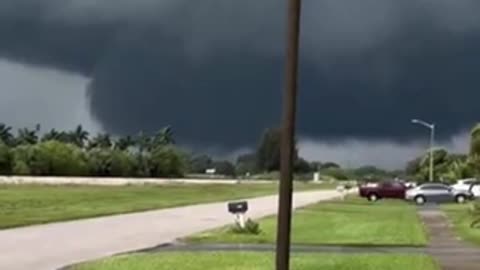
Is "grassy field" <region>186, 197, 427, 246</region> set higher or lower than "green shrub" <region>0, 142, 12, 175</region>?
lower

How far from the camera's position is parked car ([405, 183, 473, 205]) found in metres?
74.1

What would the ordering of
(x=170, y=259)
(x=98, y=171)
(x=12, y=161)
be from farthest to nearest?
(x=98, y=171) → (x=12, y=161) → (x=170, y=259)

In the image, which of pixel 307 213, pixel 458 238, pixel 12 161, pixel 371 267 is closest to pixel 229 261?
pixel 371 267

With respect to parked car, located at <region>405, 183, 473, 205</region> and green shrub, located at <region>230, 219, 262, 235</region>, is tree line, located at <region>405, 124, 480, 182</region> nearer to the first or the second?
parked car, located at <region>405, 183, 473, 205</region>

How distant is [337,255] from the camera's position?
923 inches

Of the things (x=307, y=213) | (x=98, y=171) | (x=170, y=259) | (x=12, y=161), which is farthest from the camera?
(x=98, y=171)

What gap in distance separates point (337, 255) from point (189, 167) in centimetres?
16388

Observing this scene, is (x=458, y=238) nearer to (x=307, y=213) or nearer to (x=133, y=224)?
(x=133, y=224)

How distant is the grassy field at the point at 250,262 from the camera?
2000 centimetres

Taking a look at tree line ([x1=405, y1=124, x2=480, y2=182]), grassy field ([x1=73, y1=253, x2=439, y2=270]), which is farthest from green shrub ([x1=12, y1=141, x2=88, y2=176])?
grassy field ([x1=73, y1=253, x2=439, y2=270])

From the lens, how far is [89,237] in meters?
30.4

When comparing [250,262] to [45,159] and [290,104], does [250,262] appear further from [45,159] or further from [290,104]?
[45,159]

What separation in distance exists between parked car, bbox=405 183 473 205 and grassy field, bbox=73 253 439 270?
171 feet

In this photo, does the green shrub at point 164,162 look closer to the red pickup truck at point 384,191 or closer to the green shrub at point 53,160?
the green shrub at point 53,160
